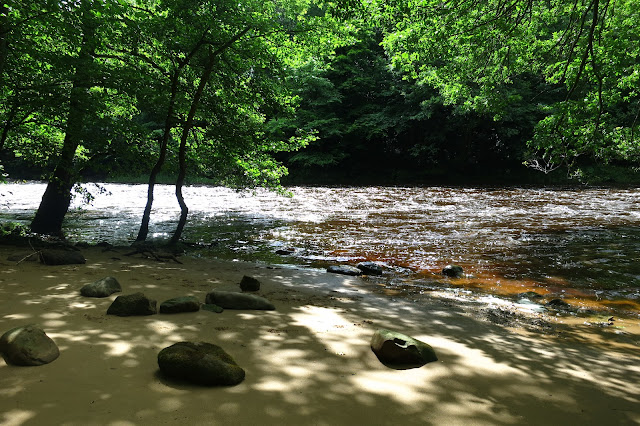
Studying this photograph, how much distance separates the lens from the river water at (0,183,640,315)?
6.82 meters

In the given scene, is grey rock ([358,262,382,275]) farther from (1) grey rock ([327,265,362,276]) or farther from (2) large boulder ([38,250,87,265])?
(2) large boulder ([38,250,87,265])

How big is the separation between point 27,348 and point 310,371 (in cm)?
196

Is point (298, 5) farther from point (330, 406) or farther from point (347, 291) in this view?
point (330, 406)

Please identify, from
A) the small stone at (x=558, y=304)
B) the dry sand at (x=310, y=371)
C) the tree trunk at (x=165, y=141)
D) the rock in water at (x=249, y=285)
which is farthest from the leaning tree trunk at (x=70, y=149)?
the small stone at (x=558, y=304)

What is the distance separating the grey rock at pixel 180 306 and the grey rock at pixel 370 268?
3810 millimetres

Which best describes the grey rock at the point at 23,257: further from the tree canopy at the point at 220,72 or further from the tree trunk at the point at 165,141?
the tree canopy at the point at 220,72

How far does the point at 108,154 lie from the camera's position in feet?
27.9

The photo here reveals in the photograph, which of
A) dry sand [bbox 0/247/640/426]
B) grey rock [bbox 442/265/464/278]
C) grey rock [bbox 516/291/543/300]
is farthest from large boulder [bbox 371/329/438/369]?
grey rock [bbox 442/265/464/278]

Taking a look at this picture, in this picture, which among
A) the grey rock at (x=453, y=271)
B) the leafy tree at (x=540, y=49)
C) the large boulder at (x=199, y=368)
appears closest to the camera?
the large boulder at (x=199, y=368)

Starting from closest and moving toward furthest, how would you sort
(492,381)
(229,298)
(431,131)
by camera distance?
(492,381), (229,298), (431,131)

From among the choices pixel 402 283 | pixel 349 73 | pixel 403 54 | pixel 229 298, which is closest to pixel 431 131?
pixel 349 73

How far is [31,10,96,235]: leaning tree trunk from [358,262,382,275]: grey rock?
19.0 feet

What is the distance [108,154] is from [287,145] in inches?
157

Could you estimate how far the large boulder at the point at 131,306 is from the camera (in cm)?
382
